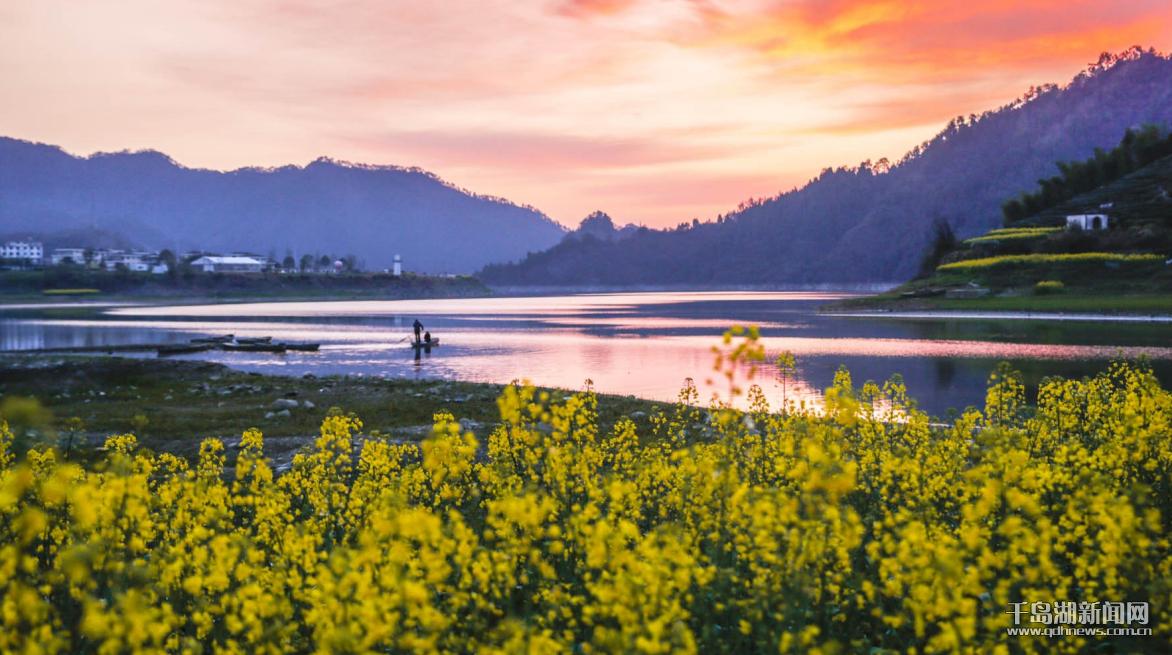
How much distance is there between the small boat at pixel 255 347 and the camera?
62.4 metres

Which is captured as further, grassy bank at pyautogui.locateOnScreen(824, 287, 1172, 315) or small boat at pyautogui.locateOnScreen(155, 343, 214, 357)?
grassy bank at pyautogui.locateOnScreen(824, 287, 1172, 315)

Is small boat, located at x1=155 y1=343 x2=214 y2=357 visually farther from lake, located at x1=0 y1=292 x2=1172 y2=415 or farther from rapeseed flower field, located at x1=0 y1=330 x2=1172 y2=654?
rapeseed flower field, located at x1=0 y1=330 x2=1172 y2=654

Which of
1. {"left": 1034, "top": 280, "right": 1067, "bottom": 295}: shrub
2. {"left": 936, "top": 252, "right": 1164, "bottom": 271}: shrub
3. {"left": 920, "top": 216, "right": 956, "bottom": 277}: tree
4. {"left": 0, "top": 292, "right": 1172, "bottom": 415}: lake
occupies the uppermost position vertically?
{"left": 920, "top": 216, "right": 956, "bottom": 277}: tree

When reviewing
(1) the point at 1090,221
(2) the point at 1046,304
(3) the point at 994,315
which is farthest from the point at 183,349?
(1) the point at 1090,221

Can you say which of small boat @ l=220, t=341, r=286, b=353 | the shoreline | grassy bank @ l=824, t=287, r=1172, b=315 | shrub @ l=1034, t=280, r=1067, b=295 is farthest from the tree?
small boat @ l=220, t=341, r=286, b=353

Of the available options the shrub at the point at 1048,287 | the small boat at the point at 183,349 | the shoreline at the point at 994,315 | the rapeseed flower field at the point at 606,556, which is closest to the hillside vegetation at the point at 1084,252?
the shrub at the point at 1048,287

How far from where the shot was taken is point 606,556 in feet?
19.8

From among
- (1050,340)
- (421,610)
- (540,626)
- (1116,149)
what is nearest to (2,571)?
(421,610)

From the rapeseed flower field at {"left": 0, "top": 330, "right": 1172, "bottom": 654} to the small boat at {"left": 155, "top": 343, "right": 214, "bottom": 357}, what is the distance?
53.5m

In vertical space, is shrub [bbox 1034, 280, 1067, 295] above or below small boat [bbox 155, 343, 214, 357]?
above

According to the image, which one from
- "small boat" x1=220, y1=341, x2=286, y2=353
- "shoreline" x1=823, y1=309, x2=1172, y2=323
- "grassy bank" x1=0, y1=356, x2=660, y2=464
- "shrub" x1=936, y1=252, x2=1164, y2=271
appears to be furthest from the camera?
"shrub" x1=936, y1=252, x2=1164, y2=271

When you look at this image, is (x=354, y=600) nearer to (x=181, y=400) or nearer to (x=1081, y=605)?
(x=1081, y=605)

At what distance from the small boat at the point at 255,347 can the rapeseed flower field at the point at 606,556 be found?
53.8 metres

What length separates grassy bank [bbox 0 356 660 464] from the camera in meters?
24.5
